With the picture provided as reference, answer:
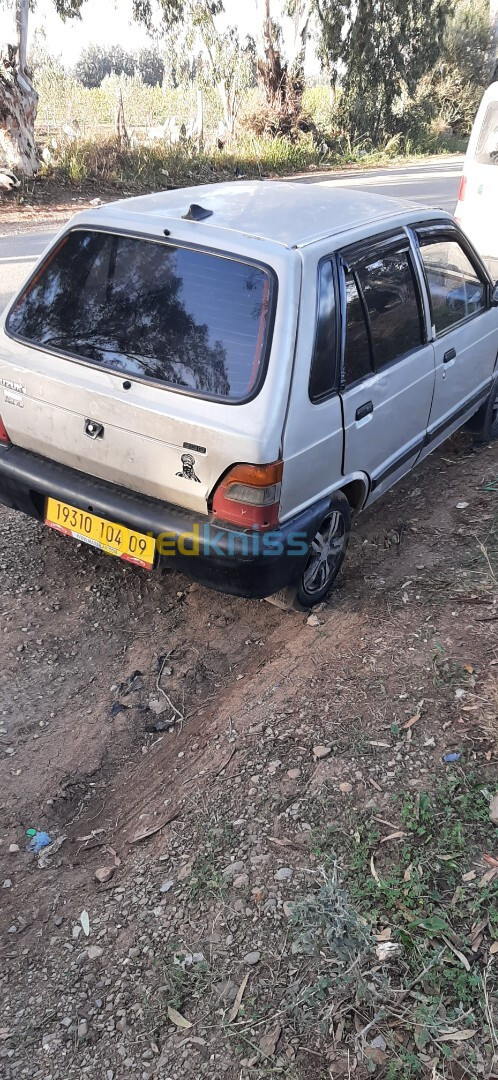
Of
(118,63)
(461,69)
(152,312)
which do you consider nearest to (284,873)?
(152,312)

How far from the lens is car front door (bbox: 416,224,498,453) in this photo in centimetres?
429

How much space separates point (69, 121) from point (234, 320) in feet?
55.5

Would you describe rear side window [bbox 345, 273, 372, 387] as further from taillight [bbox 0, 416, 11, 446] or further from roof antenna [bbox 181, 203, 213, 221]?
taillight [bbox 0, 416, 11, 446]

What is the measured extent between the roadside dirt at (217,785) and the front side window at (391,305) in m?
1.14

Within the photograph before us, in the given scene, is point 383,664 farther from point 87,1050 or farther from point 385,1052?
point 87,1050

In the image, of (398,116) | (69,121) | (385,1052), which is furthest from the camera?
(398,116)

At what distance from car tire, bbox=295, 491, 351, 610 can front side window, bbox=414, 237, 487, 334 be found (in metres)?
1.36

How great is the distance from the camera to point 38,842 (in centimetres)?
271

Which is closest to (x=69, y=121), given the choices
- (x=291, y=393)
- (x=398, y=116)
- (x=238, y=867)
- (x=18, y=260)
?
(x=18, y=260)

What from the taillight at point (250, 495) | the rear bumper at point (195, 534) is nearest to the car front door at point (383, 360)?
the rear bumper at point (195, 534)

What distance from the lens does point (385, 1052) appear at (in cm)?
201

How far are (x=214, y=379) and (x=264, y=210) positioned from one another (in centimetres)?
105

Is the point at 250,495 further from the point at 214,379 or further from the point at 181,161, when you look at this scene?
the point at 181,161

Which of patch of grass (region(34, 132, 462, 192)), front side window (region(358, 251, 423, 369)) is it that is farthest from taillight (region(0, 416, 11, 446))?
patch of grass (region(34, 132, 462, 192))
